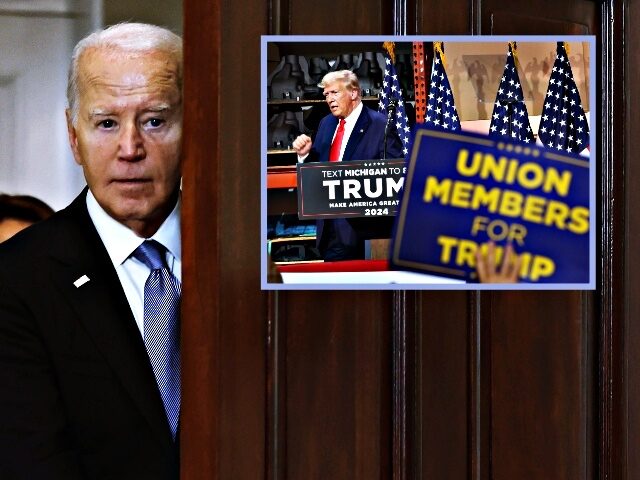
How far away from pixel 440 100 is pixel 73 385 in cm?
84

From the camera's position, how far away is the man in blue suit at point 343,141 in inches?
54.9

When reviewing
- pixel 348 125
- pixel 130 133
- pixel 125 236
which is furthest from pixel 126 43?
pixel 348 125

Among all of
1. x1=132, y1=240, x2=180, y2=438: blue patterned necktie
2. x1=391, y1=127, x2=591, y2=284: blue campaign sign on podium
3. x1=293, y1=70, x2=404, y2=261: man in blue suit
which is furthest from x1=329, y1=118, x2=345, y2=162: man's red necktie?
x1=132, y1=240, x2=180, y2=438: blue patterned necktie

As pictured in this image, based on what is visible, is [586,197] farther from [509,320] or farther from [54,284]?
[54,284]

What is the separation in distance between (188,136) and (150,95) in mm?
208

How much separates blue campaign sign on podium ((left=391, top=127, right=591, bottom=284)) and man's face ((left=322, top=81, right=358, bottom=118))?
0.43 ft

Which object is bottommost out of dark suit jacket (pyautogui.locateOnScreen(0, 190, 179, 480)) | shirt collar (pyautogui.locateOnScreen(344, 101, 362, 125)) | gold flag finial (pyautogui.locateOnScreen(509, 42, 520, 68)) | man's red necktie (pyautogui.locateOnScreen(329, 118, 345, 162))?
dark suit jacket (pyautogui.locateOnScreen(0, 190, 179, 480))

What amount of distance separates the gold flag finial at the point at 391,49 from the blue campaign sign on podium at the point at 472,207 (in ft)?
0.46

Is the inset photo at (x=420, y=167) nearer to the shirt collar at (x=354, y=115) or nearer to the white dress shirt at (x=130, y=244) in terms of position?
the shirt collar at (x=354, y=115)

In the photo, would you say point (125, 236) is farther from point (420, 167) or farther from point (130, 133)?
point (420, 167)

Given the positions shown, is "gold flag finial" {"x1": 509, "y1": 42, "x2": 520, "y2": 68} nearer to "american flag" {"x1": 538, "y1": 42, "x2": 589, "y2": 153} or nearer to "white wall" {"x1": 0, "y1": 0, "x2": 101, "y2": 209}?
"american flag" {"x1": 538, "y1": 42, "x2": 589, "y2": 153}

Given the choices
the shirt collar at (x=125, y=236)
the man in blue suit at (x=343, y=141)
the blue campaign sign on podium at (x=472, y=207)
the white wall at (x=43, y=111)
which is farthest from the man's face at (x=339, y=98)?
the white wall at (x=43, y=111)

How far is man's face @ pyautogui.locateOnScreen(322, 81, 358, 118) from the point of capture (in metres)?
1.40

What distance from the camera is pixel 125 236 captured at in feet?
5.17
